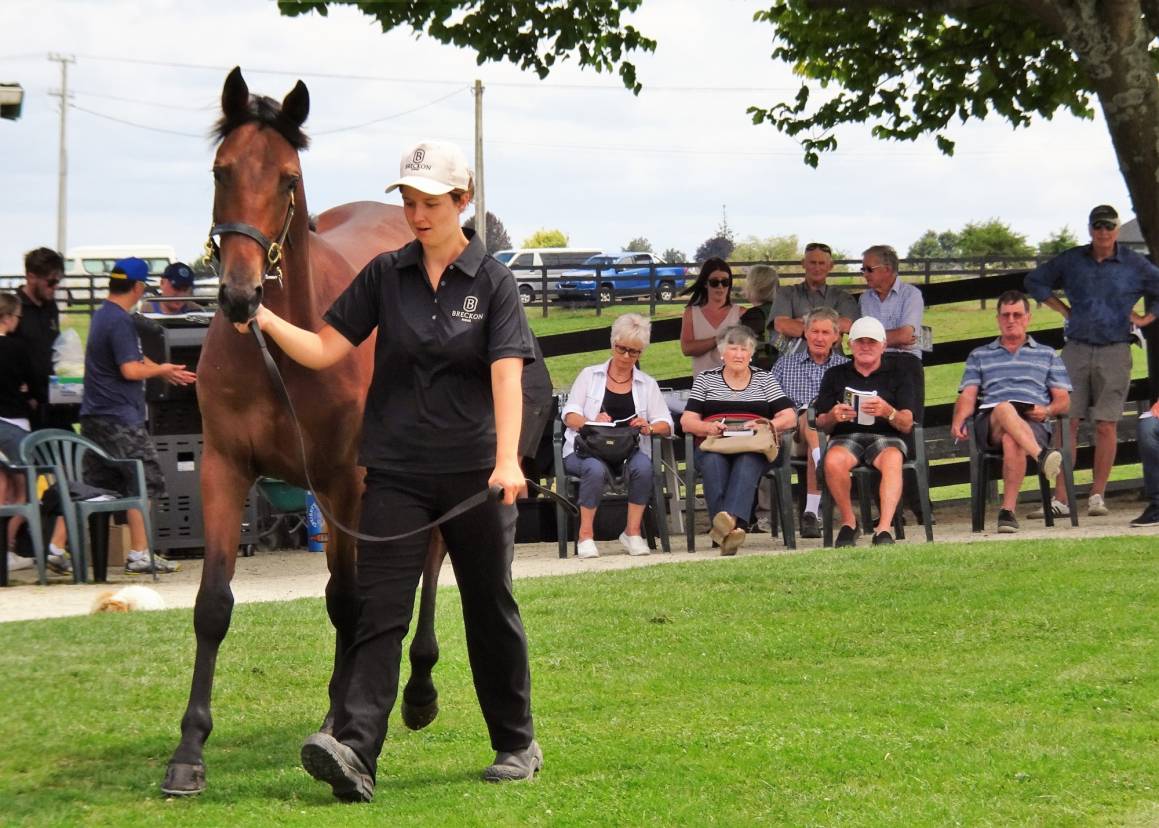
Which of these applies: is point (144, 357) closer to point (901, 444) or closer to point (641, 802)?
point (901, 444)

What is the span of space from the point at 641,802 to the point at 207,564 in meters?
1.82

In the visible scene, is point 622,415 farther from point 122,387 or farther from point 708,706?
point 708,706

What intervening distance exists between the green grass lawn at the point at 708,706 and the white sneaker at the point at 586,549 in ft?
7.03

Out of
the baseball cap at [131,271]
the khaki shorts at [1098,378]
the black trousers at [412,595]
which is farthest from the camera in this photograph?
the khaki shorts at [1098,378]

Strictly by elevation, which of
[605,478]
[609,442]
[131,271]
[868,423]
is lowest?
[605,478]

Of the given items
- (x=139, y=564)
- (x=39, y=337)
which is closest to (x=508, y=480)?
(x=139, y=564)

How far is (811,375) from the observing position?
1289 cm

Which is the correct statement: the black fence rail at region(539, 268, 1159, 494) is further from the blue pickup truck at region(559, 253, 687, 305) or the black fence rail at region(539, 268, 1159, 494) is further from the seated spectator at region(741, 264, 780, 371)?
the blue pickup truck at region(559, 253, 687, 305)

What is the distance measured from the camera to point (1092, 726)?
601 cm

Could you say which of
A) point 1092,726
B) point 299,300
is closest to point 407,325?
point 299,300

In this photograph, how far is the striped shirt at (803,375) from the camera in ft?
42.1

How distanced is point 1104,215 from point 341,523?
8.72 meters

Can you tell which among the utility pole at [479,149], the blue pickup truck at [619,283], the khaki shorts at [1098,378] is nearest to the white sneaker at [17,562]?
the khaki shorts at [1098,378]

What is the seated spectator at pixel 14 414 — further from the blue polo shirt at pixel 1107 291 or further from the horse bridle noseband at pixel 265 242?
the blue polo shirt at pixel 1107 291
